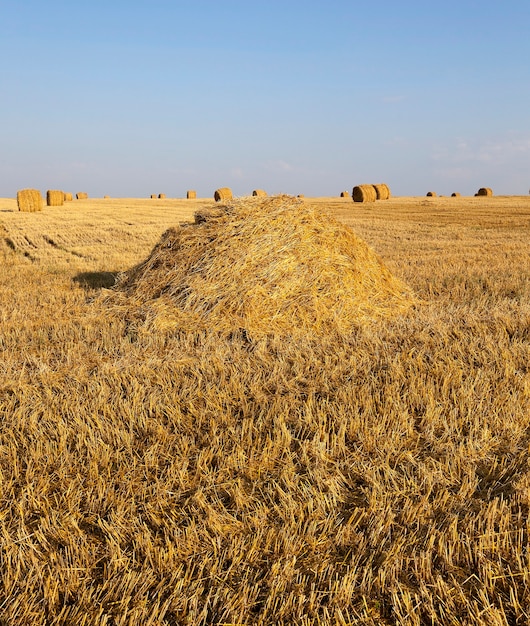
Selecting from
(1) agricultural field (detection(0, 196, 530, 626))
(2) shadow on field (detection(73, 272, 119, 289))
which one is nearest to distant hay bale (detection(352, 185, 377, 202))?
(2) shadow on field (detection(73, 272, 119, 289))

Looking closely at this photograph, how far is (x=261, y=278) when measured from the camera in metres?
6.52

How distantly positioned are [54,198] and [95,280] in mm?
32628

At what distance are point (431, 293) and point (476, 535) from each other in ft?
21.4

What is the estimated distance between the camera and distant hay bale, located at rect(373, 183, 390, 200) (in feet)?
129

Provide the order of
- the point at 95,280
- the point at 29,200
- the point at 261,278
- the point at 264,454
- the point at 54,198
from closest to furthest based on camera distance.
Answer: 1. the point at 264,454
2. the point at 261,278
3. the point at 95,280
4. the point at 29,200
5. the point at 54,198

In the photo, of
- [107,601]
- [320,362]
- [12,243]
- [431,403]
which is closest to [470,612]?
[107,601]

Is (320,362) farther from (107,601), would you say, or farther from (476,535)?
(107,601)

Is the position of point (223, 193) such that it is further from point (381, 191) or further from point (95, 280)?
point (95, 280)

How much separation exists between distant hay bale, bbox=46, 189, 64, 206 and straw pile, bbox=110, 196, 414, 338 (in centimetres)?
3459

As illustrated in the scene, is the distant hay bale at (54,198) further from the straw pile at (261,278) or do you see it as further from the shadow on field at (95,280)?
the straw pile at (261,278)

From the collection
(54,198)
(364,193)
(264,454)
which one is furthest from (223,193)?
(264,454)

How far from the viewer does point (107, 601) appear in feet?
6.51

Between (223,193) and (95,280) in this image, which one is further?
(223,193)

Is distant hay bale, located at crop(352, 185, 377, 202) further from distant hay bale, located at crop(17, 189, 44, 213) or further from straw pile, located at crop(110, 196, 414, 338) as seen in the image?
straw pile, located at crop(110, 196, 414, 338)
